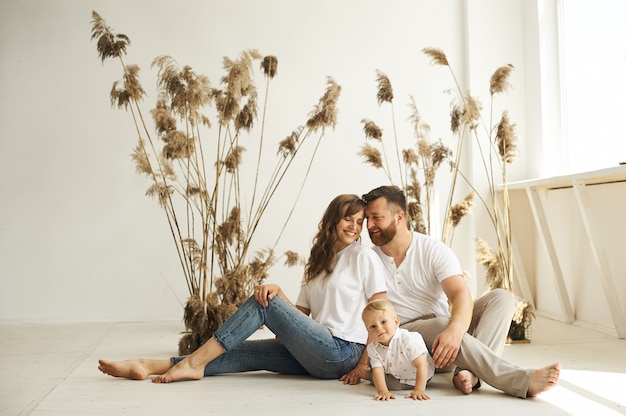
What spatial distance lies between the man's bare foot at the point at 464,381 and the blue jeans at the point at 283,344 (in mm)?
Answer: 414

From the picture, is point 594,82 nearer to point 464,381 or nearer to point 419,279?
point 419,279

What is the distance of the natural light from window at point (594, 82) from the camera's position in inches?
175

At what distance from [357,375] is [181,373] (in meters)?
0.71

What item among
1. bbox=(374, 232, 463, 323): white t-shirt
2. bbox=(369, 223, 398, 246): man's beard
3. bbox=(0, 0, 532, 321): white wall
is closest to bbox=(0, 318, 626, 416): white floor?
bbox=(374, 232, 463, 323): white t-shirt

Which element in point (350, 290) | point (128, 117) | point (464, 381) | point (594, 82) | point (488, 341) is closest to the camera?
point (464, 381)

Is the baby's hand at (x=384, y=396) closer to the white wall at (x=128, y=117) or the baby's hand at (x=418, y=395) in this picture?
the baby's hand at (x=418, y=395)

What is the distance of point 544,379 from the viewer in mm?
2527

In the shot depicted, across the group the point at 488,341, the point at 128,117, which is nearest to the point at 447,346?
the point at 488,341

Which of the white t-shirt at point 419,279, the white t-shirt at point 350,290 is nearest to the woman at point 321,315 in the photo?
the white t-shirt at point 350,290

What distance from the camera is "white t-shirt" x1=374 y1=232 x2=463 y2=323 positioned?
9.49 ft

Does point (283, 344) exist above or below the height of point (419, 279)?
below

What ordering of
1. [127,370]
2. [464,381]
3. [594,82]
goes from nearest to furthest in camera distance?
[464,381]
[127,370]
[594,82]

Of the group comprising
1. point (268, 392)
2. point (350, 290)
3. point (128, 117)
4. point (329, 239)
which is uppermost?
point (128, 117)

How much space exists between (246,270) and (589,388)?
78.5 inches
